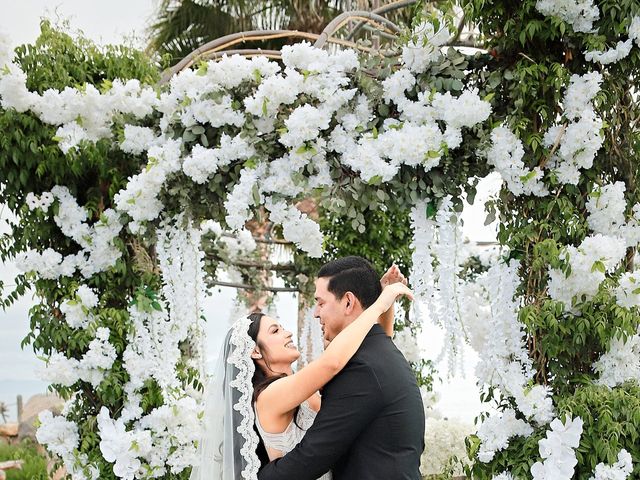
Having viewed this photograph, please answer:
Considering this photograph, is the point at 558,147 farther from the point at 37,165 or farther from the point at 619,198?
the point at 37,165

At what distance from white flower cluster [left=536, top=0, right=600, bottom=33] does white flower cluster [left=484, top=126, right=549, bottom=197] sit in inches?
22.8

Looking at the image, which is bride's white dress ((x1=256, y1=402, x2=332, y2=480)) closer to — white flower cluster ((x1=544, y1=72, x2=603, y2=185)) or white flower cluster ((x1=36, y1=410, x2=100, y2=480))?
white flower cluster ((x1=544, y1=72, x2=603, y2=185))

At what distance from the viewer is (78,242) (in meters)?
5.32

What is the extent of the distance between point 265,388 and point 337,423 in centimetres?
41

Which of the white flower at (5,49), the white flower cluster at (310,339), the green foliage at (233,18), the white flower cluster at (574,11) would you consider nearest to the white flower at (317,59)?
the white flower cluster at (574,11)

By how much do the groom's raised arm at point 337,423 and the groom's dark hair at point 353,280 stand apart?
0.92ft

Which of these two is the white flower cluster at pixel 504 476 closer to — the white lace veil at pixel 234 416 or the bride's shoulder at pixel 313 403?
the bride's shoulder at pixel 313 403

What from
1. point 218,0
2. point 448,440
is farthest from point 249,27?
point 448,440

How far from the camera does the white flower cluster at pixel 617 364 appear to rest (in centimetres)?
408

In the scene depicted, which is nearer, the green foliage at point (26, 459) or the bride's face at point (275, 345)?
the bride's face at point (275, 345)

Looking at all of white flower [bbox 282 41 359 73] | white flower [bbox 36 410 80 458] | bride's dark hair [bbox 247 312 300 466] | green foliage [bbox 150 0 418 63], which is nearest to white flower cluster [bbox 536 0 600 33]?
white flower [bbox 282 41 359 73]

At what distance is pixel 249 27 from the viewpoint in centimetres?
1041

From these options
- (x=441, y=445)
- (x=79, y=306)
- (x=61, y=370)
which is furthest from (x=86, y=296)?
(x=441, y=445)

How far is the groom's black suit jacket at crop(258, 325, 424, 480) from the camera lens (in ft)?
8.89
